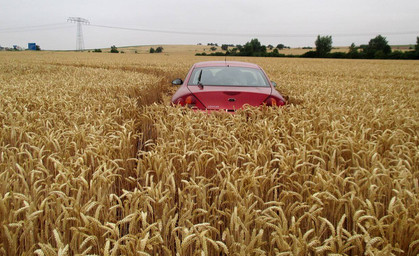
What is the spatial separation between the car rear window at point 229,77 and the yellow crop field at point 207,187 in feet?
2.64

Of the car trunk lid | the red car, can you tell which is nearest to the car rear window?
the red car

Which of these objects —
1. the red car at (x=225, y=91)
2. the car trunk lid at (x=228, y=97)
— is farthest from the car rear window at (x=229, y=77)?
the car trunk lid at (x=228, y=97)

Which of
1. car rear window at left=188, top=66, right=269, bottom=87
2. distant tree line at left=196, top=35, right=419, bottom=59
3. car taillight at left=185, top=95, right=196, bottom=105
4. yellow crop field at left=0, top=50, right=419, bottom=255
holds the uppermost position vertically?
distant tree line at left=196, top=35, right=419, bottom=59

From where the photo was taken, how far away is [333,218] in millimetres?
1928

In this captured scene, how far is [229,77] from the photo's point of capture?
5.04 m

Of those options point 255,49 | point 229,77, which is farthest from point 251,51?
point 229,77

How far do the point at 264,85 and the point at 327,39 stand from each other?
91.8 metres

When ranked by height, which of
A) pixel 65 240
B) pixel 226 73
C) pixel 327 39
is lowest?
pixel 65 240

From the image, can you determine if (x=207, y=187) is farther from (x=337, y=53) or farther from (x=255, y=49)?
(x=255, y=49)

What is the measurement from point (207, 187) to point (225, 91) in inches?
92.3

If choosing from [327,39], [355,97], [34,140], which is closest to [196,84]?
[34,140]

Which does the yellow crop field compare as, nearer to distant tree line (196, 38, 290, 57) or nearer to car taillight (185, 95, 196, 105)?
car taillight (185, 95, 196, 105)

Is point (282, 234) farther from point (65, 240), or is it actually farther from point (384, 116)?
point (384, 116)

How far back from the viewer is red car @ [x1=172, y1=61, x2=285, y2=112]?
14.4ft
